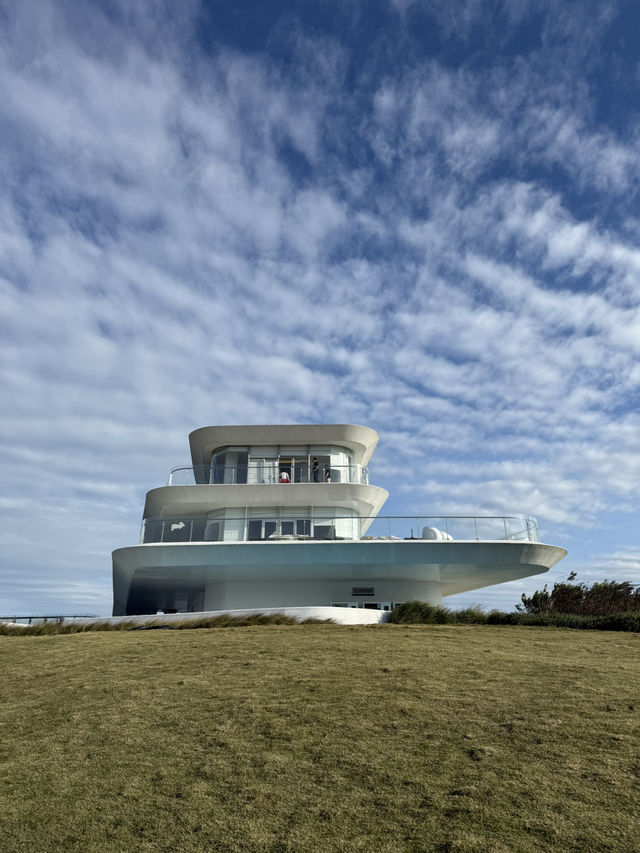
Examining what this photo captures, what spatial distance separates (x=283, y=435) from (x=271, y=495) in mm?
2860

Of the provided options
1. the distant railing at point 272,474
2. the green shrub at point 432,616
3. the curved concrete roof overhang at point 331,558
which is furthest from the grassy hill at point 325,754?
the distant railing at point 272,474

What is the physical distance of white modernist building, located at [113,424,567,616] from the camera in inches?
984

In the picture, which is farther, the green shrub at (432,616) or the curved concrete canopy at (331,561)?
the curved concrete canopy at (331,561)

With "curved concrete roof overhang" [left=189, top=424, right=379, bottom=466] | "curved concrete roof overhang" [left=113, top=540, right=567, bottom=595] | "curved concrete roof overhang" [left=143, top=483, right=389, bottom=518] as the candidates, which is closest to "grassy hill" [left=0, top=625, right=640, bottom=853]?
"curved concrete roof overhang" [left=113, top=540, right=567, bottom=595]

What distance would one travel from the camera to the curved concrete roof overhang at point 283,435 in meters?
28.5

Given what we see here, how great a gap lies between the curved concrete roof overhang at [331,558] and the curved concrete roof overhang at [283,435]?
5.48 m

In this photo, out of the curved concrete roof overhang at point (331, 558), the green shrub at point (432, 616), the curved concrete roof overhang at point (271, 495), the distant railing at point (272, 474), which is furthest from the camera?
the distant railing at point (272, 474)

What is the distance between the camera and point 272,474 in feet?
93.8

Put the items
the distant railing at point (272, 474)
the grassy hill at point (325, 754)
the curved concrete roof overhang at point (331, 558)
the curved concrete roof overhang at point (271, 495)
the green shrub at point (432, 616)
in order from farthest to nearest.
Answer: the distant railing at point (272, 474)
the curved concrete roof overhang at point (271, 495)
the curved concrete roof overhang at point (331, 558)
the green shrub at point (432, 616)
the grassy hill at point (325, 754)

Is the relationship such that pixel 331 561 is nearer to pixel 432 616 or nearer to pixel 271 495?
pixel 271 495

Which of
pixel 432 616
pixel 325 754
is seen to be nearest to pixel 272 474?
pixel 432 616

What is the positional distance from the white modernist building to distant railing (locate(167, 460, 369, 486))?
50 millimetres

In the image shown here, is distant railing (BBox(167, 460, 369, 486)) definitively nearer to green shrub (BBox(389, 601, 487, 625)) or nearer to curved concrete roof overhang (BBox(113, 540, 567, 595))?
curved concrete roof overhang (BBox(113, 540, 567, 595))

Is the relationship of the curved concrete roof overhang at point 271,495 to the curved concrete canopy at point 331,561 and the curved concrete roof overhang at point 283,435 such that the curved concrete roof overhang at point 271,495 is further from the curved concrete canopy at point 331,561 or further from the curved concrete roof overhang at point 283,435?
the curved concrete canopy at point 331,561
